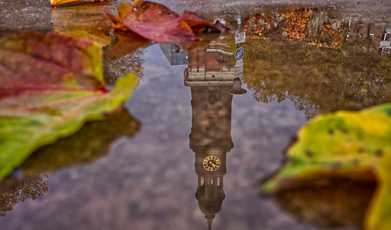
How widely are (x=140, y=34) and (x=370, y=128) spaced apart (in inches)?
41.5

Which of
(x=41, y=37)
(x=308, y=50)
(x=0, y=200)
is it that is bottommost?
(x=0, y=200)

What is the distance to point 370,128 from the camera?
82 centimetres

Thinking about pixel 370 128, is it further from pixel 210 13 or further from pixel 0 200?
pixel 210 13

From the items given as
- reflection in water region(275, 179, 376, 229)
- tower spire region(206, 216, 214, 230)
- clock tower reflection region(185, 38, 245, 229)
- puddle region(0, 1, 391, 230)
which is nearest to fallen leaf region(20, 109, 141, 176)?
puddle region(0, 1, 391, 230)

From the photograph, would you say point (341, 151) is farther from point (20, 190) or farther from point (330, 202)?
point (20, 190)

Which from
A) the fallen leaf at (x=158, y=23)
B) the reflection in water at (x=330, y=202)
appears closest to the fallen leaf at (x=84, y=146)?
the reflection in water at (x=330, y=202)

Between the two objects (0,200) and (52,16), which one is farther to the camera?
(52,16)

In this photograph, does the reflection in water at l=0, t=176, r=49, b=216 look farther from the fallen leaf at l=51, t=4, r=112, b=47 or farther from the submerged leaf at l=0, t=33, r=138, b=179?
the fallen leaf at l=51, t=4, r=112, b=47

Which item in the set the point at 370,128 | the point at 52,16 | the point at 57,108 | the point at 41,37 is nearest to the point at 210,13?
the point at 52,16

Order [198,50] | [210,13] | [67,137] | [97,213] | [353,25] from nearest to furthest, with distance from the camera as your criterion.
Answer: [97,213]
[67,137]
[198,50]
[353,25]
[210,13]

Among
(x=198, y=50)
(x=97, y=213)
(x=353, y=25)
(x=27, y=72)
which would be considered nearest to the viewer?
(x=97, y=213)

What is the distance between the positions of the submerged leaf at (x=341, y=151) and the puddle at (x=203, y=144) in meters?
0.03

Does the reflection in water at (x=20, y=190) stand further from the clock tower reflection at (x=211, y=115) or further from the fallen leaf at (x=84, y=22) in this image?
the fallen leaf at (x=84, y=22)

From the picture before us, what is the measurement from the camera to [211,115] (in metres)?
1.12
